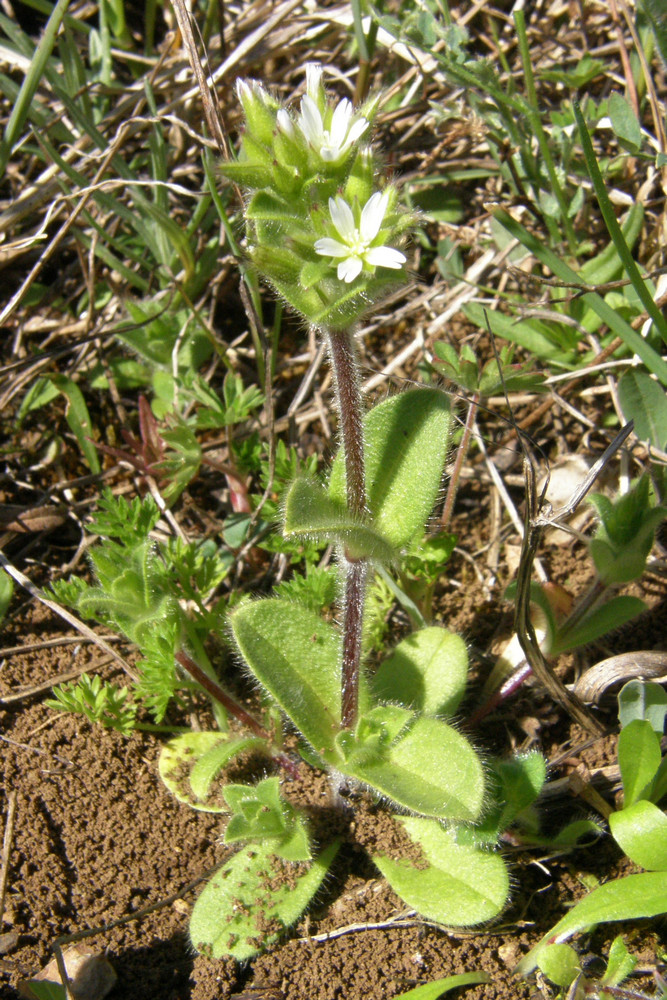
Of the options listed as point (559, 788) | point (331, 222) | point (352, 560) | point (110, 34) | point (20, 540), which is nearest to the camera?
point (331, 222)

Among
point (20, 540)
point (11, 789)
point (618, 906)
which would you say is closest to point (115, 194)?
point (20, 540)

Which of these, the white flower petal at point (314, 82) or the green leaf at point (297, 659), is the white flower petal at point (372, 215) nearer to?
the white flower petal at point (314, 82)

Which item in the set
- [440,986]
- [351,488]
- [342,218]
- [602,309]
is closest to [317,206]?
[342,218]

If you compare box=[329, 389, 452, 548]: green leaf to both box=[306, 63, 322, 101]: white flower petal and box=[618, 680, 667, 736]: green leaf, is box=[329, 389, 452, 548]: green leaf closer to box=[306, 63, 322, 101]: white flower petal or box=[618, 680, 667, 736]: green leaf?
box=[618, 680, 667, 736]: green leaf

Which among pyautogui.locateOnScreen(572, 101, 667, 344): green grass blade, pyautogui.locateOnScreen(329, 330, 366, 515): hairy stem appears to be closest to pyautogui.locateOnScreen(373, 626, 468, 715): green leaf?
pyautogui.locateOnScreen(329, 330, 366, 515): hairy stem

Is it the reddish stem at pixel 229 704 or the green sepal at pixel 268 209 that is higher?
the green sepal at pixel 268 209

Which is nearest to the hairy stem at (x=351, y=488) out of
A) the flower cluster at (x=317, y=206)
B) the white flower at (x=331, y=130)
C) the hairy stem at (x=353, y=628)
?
the hairy stem at (x=353, y=628)

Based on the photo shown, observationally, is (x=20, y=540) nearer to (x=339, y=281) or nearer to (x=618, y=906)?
(x=339, y=281)
